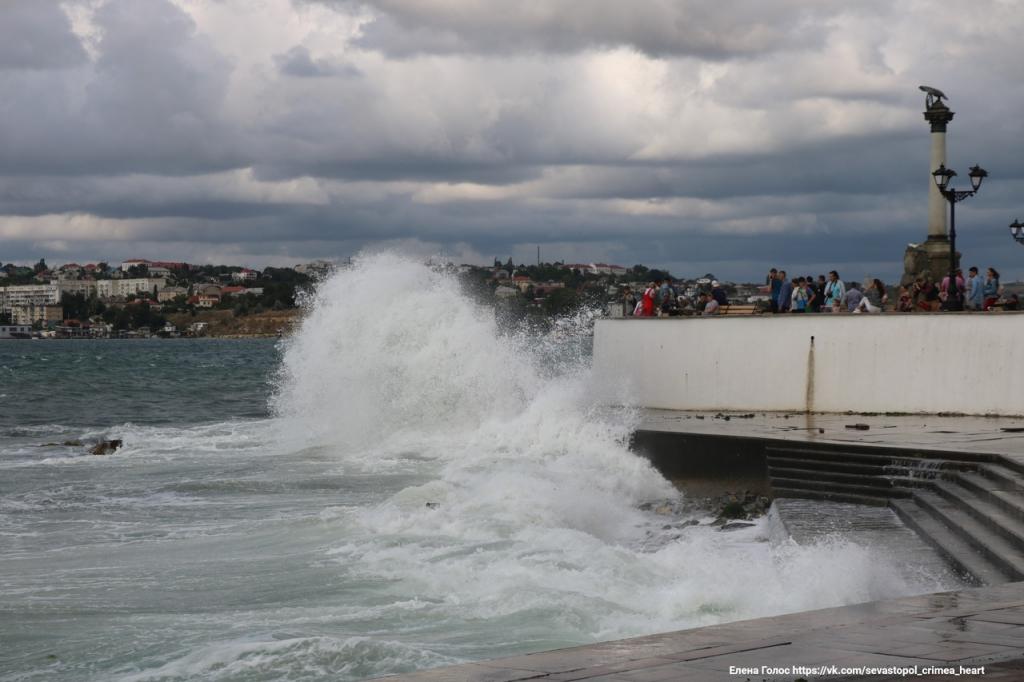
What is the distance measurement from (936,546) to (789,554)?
117 cm

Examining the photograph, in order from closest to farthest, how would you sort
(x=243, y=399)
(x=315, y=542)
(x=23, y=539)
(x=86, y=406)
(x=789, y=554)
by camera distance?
(x=789, y=554), (x=315, y=542), (x=23, y=539), (x=86, y=406), (x=243, y=399)

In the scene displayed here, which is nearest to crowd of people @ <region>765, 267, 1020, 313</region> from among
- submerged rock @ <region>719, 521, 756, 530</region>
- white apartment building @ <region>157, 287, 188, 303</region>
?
submerged rock @ <region>719, 521, 756, 530</region>

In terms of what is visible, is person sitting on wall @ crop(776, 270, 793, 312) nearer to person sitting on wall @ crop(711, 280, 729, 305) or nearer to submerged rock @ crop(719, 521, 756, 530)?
person sitting on wall @ crop(711, 280, 729, 305)

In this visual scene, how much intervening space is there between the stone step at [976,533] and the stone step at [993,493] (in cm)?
21

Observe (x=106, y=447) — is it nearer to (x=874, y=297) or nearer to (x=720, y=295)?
(x=720, y=295)

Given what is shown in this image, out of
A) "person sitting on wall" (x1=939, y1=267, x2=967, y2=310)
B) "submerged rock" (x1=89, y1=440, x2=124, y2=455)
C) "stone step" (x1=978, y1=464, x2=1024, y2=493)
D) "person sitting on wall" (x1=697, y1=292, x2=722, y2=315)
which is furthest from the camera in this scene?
"submerged rock" (x1=89, y1=440, x2=124, y2=455)

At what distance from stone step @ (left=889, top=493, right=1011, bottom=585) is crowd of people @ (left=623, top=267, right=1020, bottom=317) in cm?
787

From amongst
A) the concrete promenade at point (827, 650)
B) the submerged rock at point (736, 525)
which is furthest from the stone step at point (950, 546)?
the submerged rock at point (736, 525)

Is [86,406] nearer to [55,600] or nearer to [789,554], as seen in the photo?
[55,600]

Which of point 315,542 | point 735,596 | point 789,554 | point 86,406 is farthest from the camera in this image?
point 86,406

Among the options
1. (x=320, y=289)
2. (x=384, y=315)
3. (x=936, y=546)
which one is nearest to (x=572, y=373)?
(x=384, y=315)

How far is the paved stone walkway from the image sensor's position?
505 cm

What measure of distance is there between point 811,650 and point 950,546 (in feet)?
13.4

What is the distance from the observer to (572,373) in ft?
77.3
